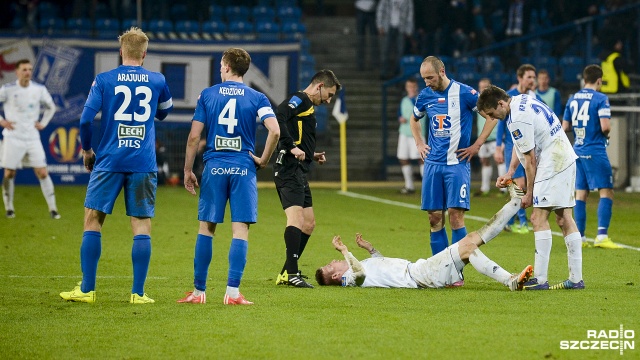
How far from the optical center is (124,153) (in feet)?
28.3

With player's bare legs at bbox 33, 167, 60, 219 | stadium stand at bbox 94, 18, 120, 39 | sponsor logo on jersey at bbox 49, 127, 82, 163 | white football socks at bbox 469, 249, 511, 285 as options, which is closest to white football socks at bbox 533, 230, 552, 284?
white football socks at bbox 469, 249, 511, 285

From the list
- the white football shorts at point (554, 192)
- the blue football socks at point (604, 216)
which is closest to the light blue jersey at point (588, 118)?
the blue football socks at point (604, 216)

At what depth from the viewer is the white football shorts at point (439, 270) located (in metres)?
9.45

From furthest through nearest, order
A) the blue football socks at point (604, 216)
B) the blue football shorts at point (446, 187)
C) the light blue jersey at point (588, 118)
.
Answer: the blue football socks at point (604, 216) < the light blue jersey at point (588, 118) < the blue football shorts at point (446, 187)

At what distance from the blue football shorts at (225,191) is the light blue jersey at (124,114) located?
0.53m

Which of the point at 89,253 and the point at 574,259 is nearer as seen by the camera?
the point at 89,253

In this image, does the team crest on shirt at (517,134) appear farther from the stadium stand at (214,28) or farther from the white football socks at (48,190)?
the stadium stand at (214,28)

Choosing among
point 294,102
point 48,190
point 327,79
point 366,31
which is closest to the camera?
point 327,79

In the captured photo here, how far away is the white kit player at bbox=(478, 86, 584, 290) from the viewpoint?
30.8 ft

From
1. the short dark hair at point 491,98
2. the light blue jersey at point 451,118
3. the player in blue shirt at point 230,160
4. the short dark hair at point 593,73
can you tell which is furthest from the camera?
the short dark hair at point 593,73

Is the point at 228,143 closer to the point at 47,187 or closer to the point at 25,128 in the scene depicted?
the point at 47,187

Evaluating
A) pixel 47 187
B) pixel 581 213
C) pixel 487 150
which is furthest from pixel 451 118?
pixel 487 150

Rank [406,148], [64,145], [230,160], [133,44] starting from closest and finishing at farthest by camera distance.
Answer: [133,44]
[230,160]
[406,148]
[64,145]

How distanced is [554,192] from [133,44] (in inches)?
155
